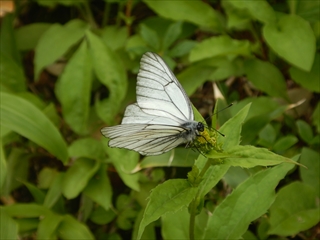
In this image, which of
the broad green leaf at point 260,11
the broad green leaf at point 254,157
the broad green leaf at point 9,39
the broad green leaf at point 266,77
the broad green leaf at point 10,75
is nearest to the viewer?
the broad green leaf at point 254,157

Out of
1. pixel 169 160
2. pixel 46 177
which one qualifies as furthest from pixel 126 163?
pixel 46 177

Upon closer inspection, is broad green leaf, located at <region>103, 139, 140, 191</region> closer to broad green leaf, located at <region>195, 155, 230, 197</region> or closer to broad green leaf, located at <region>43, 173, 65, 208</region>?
broad green leaf, located at <region>43, 173, 65, 208</region>

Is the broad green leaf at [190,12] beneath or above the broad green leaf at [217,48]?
above

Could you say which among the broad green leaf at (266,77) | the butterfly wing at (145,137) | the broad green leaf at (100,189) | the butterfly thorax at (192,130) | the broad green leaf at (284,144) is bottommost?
the broad green leaf at (100,189)

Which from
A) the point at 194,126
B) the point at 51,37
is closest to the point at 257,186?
the point at 194,126

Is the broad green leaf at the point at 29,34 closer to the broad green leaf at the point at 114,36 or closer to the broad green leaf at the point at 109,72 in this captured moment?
the broad green leaf at the point at 114,36

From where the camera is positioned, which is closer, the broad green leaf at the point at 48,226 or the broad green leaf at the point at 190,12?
the broad green leaf at the point at 48,226

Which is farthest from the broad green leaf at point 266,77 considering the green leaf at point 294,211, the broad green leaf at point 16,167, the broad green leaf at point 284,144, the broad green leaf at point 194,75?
the broad green leaf at point 16,167

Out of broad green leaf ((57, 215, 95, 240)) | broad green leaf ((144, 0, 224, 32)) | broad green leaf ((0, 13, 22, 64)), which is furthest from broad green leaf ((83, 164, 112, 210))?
broad green leaf ((0, 13, 22, 64))
